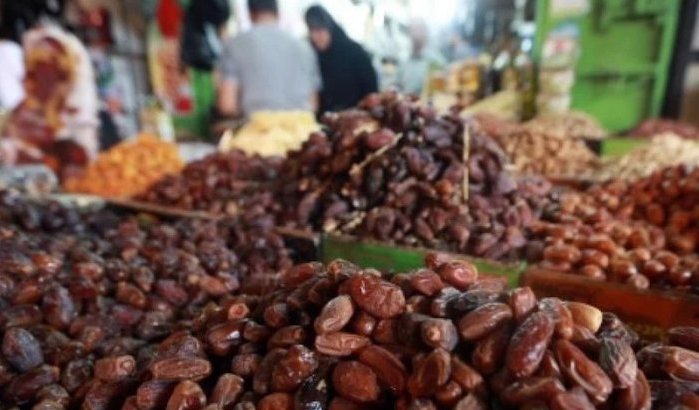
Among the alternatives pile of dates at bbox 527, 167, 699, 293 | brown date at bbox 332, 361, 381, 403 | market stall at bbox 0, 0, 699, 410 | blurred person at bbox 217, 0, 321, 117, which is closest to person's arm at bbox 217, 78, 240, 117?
blurred person at bbox 217, 0, 321, 117

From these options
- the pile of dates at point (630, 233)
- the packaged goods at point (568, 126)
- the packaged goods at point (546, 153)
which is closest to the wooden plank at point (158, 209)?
the pile of dates at point (630, 233)

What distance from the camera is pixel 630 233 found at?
6.34ft

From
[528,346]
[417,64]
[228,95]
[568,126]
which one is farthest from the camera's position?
[417,64]

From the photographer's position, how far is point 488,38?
10.4 metres

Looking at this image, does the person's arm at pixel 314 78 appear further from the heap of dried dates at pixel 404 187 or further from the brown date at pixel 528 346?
the brown date at pixel 528 346

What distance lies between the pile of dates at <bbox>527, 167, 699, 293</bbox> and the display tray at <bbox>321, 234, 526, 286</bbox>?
14 cm

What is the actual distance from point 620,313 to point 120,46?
756 cm

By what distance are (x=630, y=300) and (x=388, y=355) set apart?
1129 millimetres

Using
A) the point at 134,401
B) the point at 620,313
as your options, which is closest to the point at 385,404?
the point at 134,401

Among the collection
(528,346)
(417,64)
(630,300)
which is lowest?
(630,300)

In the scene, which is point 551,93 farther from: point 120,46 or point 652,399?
point 120,46

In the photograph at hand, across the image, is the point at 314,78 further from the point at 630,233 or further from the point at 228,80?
the point at 630,233

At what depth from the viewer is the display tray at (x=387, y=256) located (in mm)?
1834

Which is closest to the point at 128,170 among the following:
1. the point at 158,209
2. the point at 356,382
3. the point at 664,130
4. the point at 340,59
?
the point at 158,209
